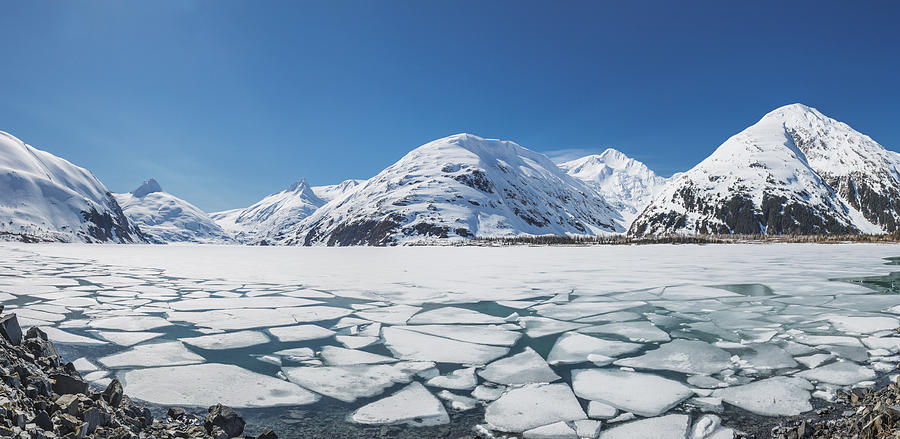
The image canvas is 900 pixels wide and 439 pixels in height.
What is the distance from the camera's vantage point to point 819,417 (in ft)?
18.3

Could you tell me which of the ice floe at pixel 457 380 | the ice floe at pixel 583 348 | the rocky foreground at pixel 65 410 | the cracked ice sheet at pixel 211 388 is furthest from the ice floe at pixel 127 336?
the ice floe at pixel 583 348

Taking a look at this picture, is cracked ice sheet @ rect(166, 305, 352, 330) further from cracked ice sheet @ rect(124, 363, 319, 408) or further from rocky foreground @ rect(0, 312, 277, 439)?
rocky foreground @ rect(0, 312, 277, 439)

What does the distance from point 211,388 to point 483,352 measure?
188 inches

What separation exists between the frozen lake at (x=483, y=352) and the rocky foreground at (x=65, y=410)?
729mm

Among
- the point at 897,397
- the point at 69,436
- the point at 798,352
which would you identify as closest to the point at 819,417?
the point at 897,397

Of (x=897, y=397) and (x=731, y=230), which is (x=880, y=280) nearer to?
(x=897, y=397)

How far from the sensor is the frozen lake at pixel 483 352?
235 inches

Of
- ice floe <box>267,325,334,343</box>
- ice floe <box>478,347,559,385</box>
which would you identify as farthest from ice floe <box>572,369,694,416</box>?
ice floe <box>267,325,334,343</box>

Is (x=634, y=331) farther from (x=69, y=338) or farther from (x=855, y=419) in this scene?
(x=69, y=338)

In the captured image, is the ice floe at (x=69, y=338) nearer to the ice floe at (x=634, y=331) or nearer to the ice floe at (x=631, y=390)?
the ice floe at (x=631, y=390)

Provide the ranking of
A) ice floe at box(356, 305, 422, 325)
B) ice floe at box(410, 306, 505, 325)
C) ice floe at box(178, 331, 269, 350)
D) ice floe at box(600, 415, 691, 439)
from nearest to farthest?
ice floe at box(600, 415, 691, 439), ice floe at box(178, 331, 269, 350), ice floe at box(410, 306, 505, 325), ice floe at box(356, 305, 422, 325)

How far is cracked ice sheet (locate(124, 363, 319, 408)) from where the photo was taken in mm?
6148

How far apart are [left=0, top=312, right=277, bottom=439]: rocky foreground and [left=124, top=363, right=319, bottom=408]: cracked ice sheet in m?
0.76

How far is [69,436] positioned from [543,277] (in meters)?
20.7
